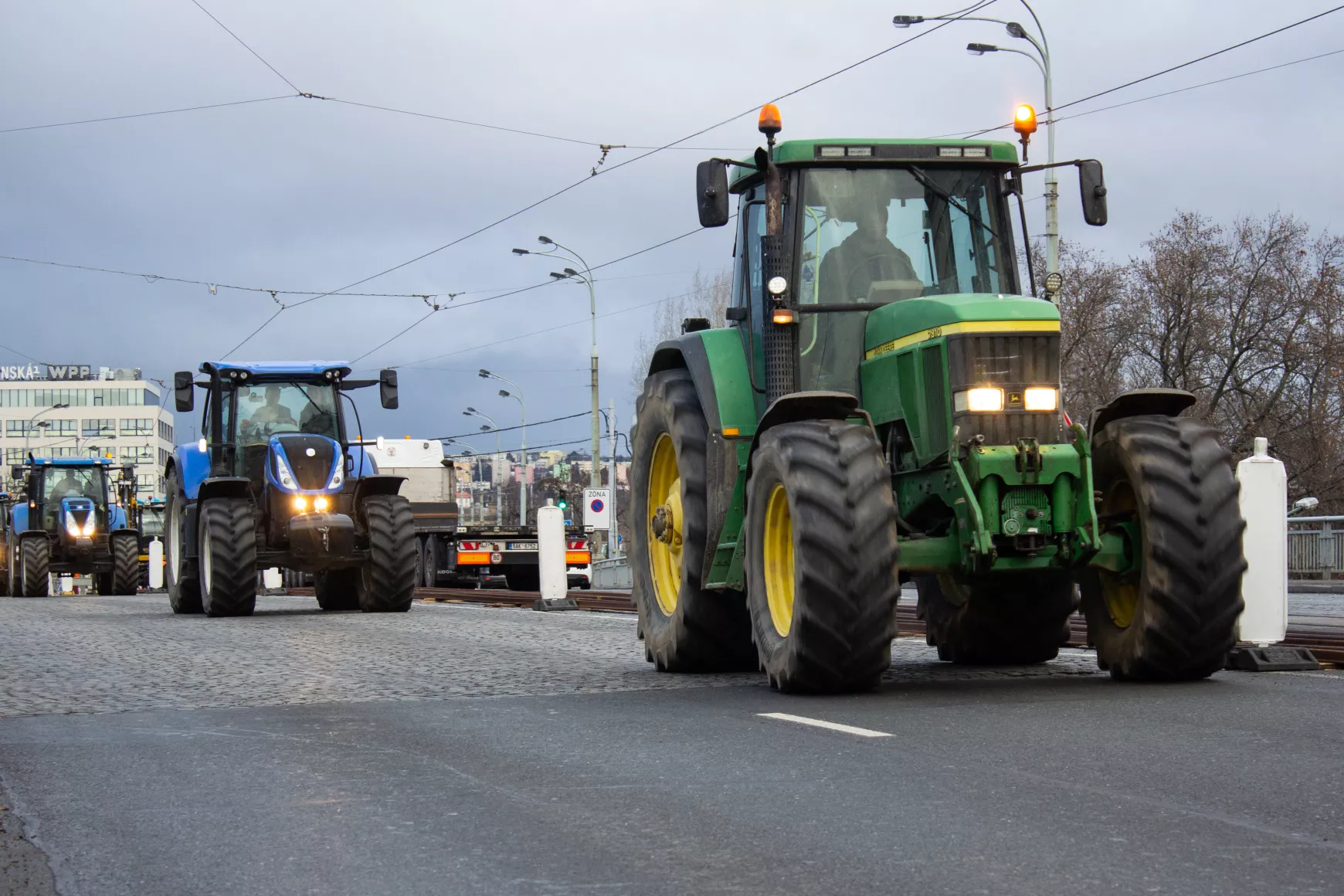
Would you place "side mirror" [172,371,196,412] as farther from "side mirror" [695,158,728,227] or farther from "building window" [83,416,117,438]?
"building window" [83,416,117,438]

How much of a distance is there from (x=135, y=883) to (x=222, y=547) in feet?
53.6

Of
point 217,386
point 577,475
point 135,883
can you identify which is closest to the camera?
point 135,883

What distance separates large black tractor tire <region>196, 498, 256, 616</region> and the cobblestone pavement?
1.37 feet

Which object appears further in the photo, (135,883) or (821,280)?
(821,280)

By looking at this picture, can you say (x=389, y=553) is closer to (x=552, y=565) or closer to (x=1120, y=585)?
(x=552, y=565)

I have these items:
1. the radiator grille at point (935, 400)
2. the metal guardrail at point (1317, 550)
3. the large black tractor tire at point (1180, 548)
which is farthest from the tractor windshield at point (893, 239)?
the metal guardrail at point (1317, 550)

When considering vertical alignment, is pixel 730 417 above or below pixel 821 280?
below

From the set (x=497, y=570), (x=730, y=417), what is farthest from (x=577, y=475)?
(x=730, y=417)

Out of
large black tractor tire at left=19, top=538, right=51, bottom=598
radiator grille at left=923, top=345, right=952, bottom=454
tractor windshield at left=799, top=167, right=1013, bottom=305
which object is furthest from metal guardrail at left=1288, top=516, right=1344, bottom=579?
large black tractor tire at left=19, top=538, right=51, bottom=598

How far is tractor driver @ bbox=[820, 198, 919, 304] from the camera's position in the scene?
10.4 m

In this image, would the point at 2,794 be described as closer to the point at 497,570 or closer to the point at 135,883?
the point at 135,883

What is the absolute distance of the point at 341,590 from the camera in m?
23.9

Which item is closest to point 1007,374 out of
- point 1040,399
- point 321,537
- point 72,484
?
point 1040,399

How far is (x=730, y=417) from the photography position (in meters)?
10.7
